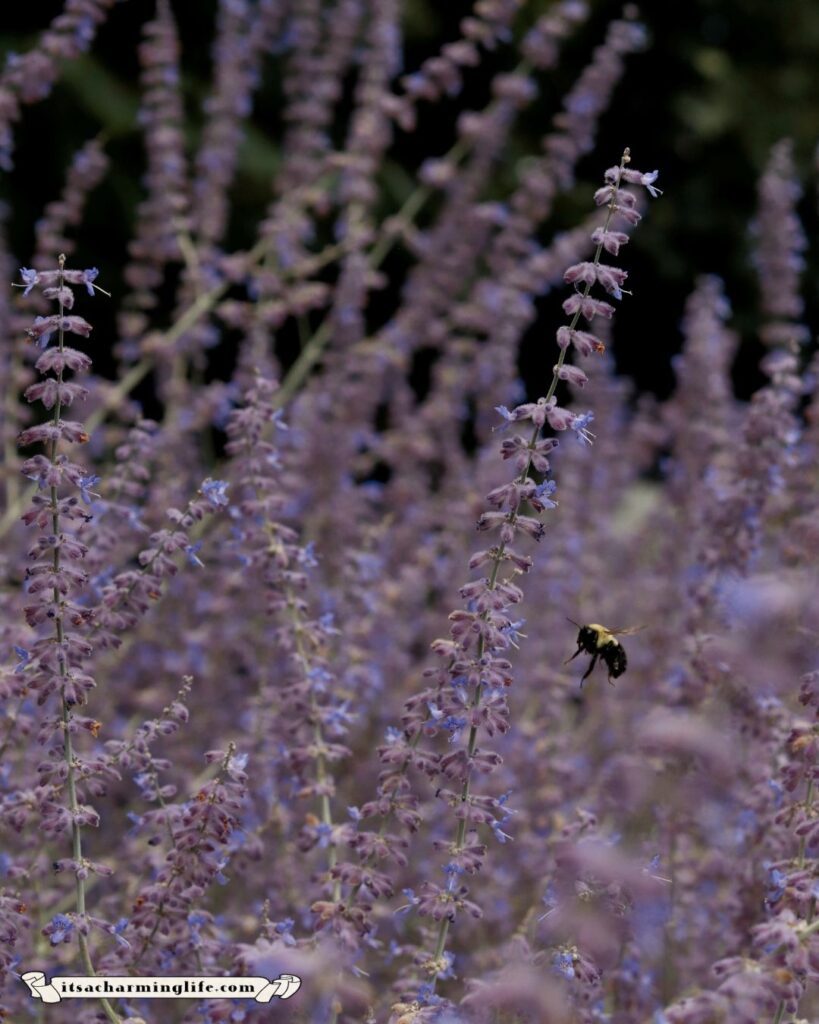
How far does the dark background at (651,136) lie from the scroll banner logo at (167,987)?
18.1 feet

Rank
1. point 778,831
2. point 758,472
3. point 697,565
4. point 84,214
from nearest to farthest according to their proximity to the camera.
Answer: point 778,831
point 758,472
point 697,565
point 84,214

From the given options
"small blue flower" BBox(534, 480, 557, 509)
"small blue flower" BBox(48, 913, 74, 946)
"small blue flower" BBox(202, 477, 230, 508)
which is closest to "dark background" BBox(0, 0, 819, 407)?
"small blue flower" BBox(202, 477, 230, 508)

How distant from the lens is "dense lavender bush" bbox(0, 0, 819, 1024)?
224 cm

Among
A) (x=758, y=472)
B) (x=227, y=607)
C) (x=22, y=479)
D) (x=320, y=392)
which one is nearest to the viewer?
(x=758, y=472)

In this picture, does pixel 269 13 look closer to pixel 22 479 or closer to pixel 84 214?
pixel 22 479

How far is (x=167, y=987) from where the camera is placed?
7.53 feet

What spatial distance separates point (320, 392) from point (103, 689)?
5.06ft

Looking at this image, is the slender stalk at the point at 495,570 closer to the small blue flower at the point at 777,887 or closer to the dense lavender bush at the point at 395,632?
the dense lavender bush at the point at 395,632

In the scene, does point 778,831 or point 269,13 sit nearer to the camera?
point 778,831

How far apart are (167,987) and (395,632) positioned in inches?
91.7

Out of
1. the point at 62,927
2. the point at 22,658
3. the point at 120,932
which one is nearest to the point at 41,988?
the point at 62,927

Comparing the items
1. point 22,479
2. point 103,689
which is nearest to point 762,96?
point 22,479

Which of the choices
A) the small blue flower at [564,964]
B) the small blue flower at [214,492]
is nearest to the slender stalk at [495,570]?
the small blue flower at [564,964]

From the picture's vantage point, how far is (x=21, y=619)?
11.3 feet
